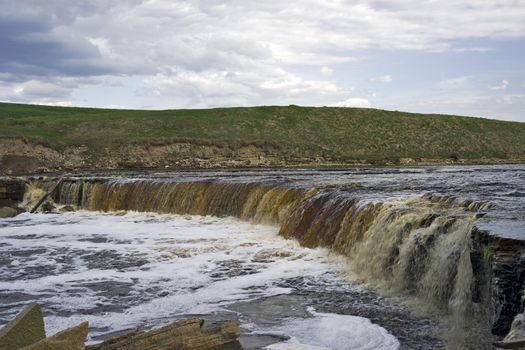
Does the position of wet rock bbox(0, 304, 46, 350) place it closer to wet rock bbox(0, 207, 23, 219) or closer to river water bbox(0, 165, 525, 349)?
river water bbox(0, 165, 525, 349)

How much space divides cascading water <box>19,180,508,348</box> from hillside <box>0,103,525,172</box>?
28.0 meters

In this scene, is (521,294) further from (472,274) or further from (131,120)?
(131,120)

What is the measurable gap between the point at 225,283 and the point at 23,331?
6.73 metres

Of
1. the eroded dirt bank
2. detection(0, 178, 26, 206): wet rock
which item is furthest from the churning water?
the eroded dirt bank

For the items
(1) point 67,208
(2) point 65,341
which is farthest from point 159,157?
(2) point 65,341

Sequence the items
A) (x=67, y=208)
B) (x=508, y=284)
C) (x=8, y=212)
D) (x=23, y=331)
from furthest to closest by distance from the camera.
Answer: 1. (x=67, y=208)
2. (x=8, y=212)
3. (x=508, y=284)
4. (x=23, y=331)

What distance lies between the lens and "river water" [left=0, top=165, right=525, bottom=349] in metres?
10.1

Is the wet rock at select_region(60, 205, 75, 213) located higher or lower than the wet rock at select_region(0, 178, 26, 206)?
lower

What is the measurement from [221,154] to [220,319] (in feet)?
154

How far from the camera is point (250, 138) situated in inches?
2448

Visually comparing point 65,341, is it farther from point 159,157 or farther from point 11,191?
point 159,157

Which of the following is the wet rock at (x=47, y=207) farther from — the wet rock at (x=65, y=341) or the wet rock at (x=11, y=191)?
the wet rock at (x=65, y=341)

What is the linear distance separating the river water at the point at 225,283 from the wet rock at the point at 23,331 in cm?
230

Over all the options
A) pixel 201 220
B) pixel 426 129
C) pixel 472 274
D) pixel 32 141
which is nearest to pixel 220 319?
pixel 472 274
